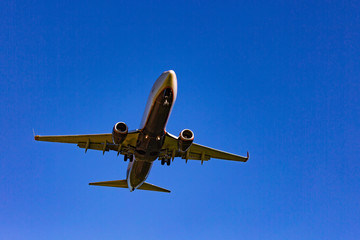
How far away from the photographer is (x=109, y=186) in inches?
1396

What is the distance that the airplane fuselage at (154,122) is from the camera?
24516 mm

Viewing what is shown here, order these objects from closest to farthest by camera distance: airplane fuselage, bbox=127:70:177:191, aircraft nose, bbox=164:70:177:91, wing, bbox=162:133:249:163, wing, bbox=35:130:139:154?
aircraft nose, bbox=164:70:177:91 → airplane fuselage, bbox=127:70:177:191 → wing, bbox=35:130:139:154 → wing, bbox=162:133:249:163

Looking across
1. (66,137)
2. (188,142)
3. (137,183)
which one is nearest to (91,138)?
(66,137)

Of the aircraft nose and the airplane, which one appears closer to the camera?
the aircraft nose

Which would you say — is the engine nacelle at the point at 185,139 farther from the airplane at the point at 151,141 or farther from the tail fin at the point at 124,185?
the tail fin at the point at 124,185

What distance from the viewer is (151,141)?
2689 centimetres

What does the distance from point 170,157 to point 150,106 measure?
692 centimetres

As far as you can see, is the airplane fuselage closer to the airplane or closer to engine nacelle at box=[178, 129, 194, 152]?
the airplane

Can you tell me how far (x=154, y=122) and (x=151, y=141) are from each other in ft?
6.30

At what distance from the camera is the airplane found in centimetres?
2488

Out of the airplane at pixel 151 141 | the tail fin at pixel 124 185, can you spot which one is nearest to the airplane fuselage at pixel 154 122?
the airplane at pixel 151 141

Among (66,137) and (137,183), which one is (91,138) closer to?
(66,137)

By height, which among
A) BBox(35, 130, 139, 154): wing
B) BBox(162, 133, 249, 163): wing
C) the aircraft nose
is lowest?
BBox(35, 130, 139, 154): wing

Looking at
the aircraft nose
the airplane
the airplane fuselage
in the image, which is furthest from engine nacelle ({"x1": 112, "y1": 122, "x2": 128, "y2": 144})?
the aircraft nose
